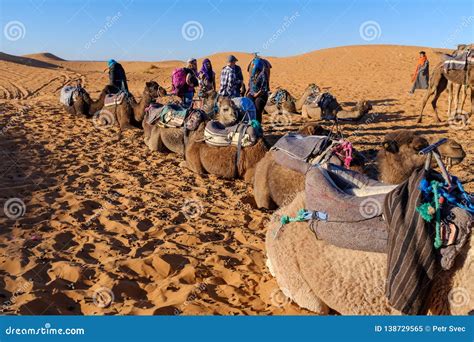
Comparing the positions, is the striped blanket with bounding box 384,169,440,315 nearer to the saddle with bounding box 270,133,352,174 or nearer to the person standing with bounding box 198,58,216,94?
the saddle with bounding box 270,133,352,174

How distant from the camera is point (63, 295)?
420 centimetres

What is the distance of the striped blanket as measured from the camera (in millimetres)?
2949

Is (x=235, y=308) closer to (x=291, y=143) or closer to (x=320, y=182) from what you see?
(x=320, y=182)

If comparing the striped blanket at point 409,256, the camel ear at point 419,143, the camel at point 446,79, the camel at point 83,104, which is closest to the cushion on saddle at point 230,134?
the camel ear at point 419,143

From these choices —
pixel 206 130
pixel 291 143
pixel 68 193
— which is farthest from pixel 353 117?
pixel 68 193

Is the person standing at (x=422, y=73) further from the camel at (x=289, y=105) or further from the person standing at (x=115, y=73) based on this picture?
the person standing at (x=115, y=73)

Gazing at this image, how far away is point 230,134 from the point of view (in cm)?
725

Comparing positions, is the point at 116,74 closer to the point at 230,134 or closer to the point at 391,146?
the point at 230,134

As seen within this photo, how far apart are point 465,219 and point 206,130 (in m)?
5.15

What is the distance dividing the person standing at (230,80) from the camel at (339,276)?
651 cm

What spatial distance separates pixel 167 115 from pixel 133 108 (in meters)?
2.66

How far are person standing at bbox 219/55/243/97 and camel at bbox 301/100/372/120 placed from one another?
2.74 metres

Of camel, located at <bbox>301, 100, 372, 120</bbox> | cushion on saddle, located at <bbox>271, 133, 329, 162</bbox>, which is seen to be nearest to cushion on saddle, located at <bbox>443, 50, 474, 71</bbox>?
camel, located at <bbox>301, 100, 372, 120</bbox>

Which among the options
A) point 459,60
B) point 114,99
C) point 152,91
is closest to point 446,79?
point 459,60
